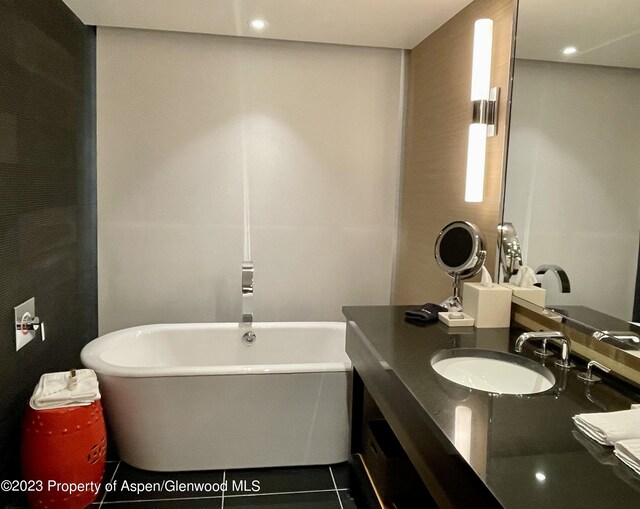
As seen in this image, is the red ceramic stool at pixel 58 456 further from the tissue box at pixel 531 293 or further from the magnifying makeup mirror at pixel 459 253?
the tissue box at pixel 531 293

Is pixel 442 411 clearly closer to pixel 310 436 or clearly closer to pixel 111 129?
pixel 310 436

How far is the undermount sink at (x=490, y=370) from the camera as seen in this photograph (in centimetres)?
156

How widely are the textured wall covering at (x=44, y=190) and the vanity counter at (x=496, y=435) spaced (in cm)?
142

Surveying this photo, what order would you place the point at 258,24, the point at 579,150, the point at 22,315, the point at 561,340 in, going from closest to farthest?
the point at 561,340, the point at 579,150, the point at 22,315, the point at 258,24

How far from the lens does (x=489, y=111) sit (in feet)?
6.93

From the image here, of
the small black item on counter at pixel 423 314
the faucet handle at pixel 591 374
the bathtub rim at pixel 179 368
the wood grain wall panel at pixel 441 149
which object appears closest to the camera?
the faucet handle at pixel 591 374

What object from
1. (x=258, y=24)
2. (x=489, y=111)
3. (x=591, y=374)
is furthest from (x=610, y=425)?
(x=258, y=24)

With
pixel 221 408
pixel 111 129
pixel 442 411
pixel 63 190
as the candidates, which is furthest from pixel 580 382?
pixel 111 129

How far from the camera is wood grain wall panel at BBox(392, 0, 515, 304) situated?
2117 mm

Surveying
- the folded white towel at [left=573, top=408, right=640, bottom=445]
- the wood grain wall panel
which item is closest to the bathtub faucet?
the wood grain wall panel

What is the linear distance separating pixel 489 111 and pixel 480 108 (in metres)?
0.04

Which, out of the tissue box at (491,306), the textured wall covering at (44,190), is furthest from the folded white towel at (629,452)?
the textured wall covering at (44,190)

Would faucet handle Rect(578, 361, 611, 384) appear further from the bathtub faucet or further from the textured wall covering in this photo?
the textured wall covering

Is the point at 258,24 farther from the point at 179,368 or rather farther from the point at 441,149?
the point at 179,368
